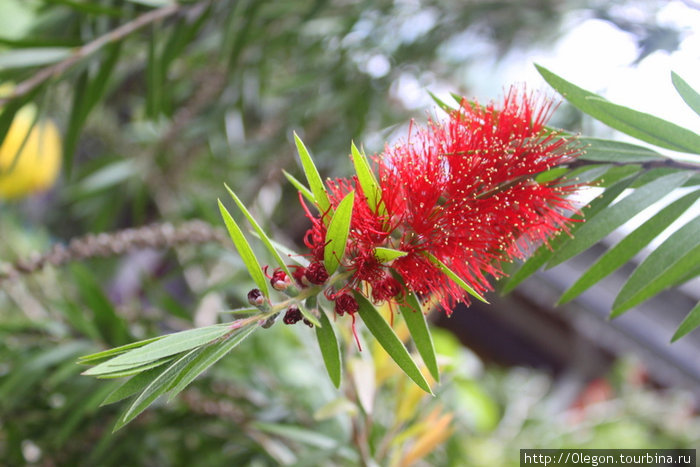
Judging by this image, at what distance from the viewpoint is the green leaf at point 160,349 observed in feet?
0.77

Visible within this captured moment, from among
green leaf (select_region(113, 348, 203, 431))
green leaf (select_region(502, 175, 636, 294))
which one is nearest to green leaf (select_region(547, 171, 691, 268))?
green leaf (select_region(502, 175, 636, 294))

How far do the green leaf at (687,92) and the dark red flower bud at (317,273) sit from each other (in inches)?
8.4

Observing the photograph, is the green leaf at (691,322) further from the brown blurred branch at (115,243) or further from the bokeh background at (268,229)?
the brown blurred branch at (115,243)

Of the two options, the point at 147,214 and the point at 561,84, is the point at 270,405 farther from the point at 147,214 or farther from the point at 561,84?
the point at 147,214

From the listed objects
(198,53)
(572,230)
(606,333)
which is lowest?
(606,333)

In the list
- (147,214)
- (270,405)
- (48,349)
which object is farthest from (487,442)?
(147,214)

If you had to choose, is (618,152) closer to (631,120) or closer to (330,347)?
(631,120)

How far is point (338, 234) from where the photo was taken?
0.26 meters

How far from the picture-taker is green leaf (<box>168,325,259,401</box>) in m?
0.24

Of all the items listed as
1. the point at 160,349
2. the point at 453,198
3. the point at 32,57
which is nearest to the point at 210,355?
the point at 160,349

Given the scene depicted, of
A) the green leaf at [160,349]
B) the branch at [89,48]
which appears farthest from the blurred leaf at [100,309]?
the green leaf at [160,349]

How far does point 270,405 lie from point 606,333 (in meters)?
1.00

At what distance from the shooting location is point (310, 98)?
83cm

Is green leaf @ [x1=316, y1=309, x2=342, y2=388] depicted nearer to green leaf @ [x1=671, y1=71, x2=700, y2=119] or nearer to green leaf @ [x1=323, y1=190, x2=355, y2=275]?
green leaf @ [x1=323, y1=190, x2=355, y2=275]
